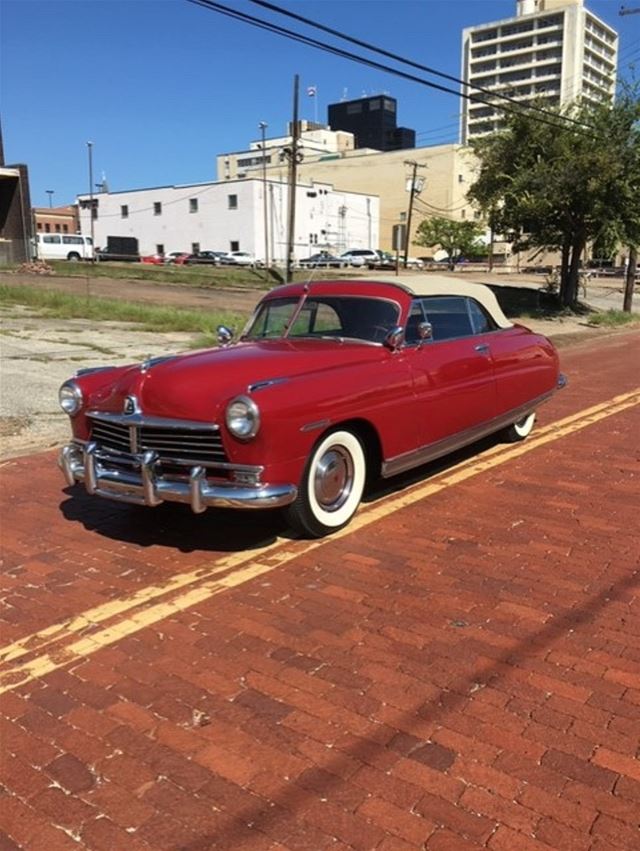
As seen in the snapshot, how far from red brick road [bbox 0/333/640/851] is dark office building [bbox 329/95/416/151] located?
7038 inches

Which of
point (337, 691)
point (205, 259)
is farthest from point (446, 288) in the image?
point (205, 259)

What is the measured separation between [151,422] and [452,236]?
8843 cm

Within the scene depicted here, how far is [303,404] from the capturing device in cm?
445

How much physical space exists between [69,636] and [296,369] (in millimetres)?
2012

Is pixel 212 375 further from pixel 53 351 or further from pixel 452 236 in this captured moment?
pixel 452 236

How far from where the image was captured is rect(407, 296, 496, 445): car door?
5496mm

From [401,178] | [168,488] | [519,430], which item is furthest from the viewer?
[401,178]

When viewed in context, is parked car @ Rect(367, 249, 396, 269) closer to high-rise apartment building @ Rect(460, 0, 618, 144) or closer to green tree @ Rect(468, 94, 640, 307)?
green tree @ Rect(468, 94, 640, 307)

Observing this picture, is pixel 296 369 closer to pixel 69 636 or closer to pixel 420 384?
pixel 420 384

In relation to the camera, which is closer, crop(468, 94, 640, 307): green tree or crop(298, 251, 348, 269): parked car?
crop(468, 94, 640, 307): green tree

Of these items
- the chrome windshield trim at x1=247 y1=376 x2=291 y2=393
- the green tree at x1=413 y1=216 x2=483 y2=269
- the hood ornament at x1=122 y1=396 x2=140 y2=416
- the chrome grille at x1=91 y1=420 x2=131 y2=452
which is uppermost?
the green tree at x1=413 y1=216 x2=483 y2=269

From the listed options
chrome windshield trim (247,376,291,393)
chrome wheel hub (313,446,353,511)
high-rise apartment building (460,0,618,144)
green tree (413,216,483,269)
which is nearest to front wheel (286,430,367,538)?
chrome wheel hub (313,446,353,511)

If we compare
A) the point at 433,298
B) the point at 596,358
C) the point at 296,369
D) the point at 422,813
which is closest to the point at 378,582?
the point at 296,369

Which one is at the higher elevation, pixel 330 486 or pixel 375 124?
pixel 375 124
